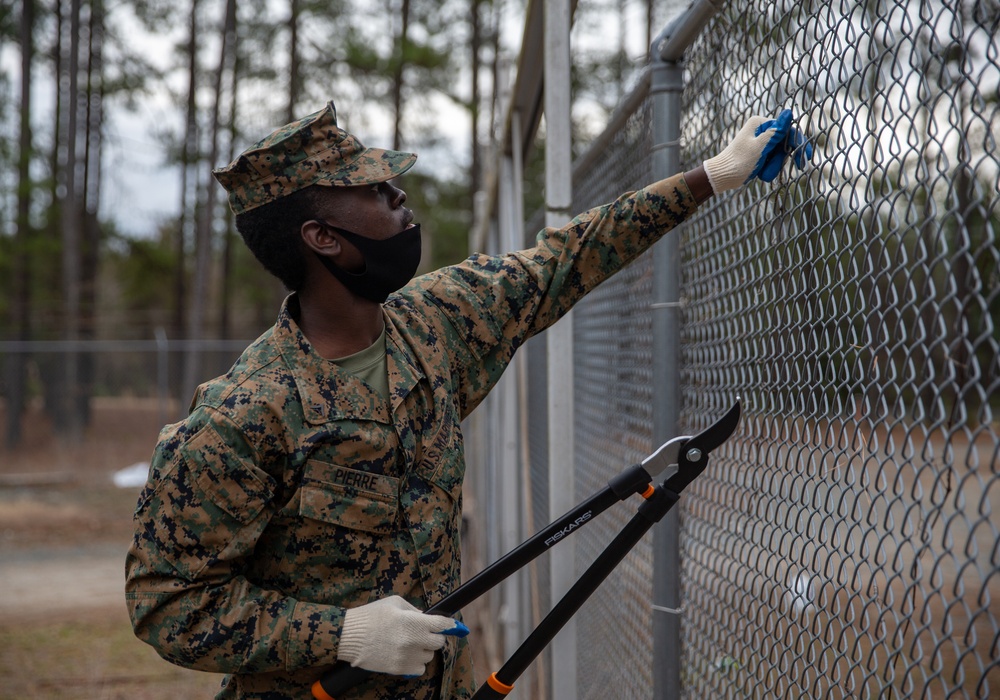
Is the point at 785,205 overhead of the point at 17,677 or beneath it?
overhead

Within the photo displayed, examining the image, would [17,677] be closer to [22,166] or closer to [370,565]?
[370,565]

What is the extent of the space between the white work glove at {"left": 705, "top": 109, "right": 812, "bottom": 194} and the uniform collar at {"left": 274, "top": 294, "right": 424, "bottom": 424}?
889 millimetres

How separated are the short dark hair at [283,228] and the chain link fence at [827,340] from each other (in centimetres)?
92

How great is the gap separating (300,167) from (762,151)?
1037 mm

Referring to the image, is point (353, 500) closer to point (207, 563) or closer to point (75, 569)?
point (207, 563)

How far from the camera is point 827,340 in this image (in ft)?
5.36

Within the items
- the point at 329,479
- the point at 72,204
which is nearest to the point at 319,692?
the point at 329,479

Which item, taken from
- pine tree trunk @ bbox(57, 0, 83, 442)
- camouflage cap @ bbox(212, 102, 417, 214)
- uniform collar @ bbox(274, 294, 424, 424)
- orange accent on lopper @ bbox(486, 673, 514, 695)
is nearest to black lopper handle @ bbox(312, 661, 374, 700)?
orange accent on lopper @ bbox(486, 673, 514, 695)

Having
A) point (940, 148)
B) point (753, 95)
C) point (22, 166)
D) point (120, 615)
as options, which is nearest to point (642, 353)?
point (753, 95)

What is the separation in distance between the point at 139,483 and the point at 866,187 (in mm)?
15232

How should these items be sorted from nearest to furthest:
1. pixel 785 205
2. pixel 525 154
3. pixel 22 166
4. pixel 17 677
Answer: pixel 785 205 < pixel 525 154 < pixel 17 677 < pixel 22 166

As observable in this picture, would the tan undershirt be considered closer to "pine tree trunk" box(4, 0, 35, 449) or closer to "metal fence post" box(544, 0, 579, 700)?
"metal fence post" box(544, 0, 579, 700)

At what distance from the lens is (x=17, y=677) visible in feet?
19.6

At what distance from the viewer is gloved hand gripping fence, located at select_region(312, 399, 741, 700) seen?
2.04m
